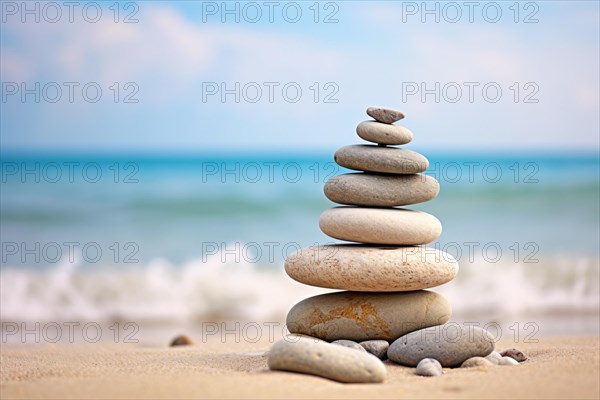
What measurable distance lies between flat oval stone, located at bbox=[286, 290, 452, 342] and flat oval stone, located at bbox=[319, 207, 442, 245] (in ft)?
1.77

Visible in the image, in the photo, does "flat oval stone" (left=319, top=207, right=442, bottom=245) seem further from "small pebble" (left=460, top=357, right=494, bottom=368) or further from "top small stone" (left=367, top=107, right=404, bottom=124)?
"small pebble" (left=460, top=357, right=494, bottom=368)

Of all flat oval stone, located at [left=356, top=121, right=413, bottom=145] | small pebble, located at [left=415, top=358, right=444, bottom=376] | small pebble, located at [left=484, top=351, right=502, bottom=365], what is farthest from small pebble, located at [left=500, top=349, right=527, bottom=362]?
flat oval stone, located at [left=356, top=121, right=413, bottom=145]

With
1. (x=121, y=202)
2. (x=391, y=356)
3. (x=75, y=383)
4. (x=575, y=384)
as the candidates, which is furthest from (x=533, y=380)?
(x=121, y=202)

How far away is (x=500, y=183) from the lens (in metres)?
20.0

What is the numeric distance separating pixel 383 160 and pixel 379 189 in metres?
0.27

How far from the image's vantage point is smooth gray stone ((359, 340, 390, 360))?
21.6 feet

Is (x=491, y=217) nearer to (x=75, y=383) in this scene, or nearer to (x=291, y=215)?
(x=291, y=215)

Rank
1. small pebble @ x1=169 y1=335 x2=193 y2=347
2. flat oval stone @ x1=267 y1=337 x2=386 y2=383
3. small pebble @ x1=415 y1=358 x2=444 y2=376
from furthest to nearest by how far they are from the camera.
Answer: small pebble @ x1=169 y1=335 x2=193 y2=347 → small pebble @ x1=415 y1=358 x2=444 y2=376 → flat oval stone @ x1=267 y1=337 x2=386 y2=383

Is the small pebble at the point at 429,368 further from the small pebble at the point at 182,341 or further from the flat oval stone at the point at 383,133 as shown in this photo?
the small pebble at the point at 182,341

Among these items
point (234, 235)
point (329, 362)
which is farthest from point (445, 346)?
point (234, 235)

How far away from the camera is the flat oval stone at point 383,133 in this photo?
697 centimetres

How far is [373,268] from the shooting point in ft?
21.6

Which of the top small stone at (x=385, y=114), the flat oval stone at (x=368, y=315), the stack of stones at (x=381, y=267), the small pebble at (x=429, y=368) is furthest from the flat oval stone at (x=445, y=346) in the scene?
the top small stone at (x=385, y=114)

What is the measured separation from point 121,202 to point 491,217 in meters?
9.28
